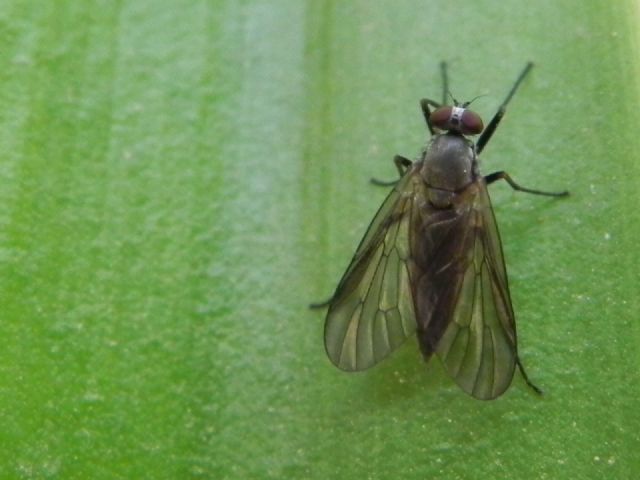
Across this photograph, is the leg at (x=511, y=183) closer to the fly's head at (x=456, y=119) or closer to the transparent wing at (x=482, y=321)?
the transparent wing at (x=482, y=321)

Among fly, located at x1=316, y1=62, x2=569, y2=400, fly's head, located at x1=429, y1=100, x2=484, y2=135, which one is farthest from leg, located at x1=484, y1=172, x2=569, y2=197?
fly's head, located at x1=429, y1=100, x2=484, y2=135

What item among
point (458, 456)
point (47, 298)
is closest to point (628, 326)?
point (458, 456)

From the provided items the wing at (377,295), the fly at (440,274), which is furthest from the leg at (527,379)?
the wing at (377,295)

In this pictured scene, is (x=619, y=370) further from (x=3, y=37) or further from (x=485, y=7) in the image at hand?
(x=3, y=37)

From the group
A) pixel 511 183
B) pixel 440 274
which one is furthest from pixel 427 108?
pixel 440 274

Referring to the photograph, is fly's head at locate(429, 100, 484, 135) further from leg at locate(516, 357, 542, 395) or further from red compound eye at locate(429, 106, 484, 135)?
leg at locate(516, 357, 542, 395)
